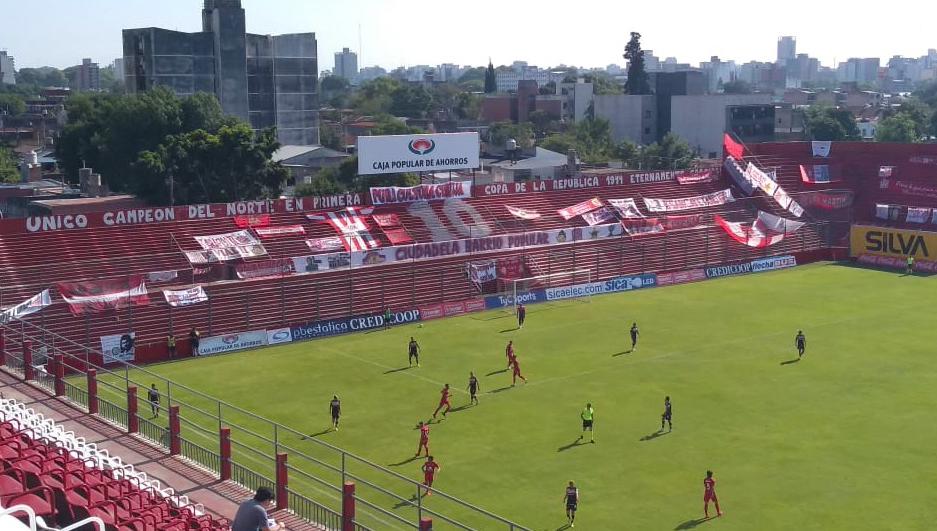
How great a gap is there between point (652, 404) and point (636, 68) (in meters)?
132

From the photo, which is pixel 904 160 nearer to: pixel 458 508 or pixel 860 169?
pixel 860 169

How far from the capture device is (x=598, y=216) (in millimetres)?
72938

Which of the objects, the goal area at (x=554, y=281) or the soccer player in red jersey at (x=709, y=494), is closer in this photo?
the soccer player in red jersey at (x=709, y=494)

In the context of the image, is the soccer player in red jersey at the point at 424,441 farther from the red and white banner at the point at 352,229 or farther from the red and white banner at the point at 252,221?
the red and white banner at the point at 252,221

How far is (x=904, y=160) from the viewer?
278ft

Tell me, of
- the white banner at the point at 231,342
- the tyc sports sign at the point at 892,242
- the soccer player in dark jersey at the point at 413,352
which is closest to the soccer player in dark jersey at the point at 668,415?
the soccer player in dark jersey at the point at 413,352

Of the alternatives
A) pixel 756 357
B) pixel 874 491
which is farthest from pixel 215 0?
pixel 874 491

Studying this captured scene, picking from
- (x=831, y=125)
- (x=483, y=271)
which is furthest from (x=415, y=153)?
(x=831, y=125)

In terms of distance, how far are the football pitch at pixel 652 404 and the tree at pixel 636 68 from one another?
107886mm

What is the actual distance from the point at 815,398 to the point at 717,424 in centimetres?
567

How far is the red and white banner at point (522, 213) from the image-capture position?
70.7 m

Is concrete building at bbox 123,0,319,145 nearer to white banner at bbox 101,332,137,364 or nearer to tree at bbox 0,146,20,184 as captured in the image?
tree at bbox 0,146,20,184

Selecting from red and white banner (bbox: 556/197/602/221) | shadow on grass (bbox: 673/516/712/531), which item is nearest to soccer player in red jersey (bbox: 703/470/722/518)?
shadow on grass (bbox: 673/516/712/531)

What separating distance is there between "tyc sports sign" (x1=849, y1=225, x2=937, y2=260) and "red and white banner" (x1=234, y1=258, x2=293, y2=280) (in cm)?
4263
